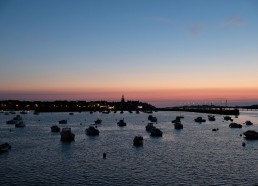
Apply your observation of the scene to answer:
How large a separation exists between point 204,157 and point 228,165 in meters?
8.59

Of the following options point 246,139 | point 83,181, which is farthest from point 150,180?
point 246,139

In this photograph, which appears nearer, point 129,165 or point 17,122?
point 129,165

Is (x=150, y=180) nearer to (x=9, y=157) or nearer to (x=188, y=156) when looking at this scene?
(x=188, y=156)

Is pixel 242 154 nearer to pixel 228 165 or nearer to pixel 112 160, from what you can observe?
pixel 228 165

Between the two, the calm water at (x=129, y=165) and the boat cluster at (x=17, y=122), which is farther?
the boat cluster at (x=17, y=122)

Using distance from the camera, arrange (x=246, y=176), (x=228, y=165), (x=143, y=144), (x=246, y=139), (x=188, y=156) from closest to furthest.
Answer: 1. (x=246, y=176)
2. (x=228, y=165)
3. (x=188, y=156)
4. (x=143, y=144)
5. (x=246, y=139)

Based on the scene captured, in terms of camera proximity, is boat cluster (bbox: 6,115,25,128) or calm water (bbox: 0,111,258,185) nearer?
calm water (bbox: 0,111,258,185)

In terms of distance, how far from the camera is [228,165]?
5941 cm

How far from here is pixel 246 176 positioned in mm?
51500

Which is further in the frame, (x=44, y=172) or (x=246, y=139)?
(x=246, y=139)

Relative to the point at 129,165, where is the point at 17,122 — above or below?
above

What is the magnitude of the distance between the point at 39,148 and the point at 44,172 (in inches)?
1088

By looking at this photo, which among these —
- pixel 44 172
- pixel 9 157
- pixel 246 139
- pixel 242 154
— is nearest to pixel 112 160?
pixel 44 172

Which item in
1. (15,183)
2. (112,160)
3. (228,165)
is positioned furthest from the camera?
(112,160)
